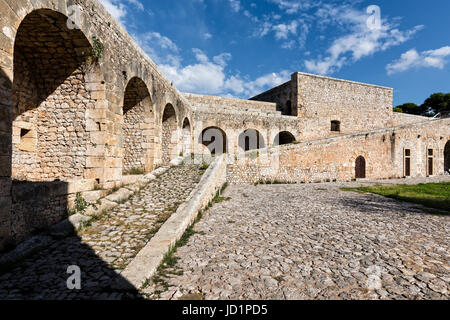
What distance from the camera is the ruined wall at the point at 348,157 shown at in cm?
1299

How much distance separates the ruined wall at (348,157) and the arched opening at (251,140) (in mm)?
4661

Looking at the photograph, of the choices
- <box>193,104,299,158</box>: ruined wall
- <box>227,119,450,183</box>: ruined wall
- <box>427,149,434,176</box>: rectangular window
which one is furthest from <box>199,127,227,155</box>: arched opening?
<box>427,149,434,176</box>: rectangular window

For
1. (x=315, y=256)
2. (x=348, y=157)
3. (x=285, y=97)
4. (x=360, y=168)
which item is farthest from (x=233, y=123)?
(x=315, y=256)

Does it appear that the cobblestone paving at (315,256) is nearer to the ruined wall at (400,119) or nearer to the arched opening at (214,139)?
the arched opening at (214,139)

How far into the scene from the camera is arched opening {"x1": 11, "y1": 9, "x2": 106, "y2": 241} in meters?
5.70

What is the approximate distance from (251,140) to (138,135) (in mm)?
10995

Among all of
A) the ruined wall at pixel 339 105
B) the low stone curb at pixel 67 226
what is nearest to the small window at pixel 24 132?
the low stone curb at pixel 67 226

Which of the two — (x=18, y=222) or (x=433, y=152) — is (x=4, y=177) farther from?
(x=433, y=152)

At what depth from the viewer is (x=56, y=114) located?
240 inches

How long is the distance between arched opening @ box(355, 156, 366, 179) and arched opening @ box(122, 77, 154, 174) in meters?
14.3
